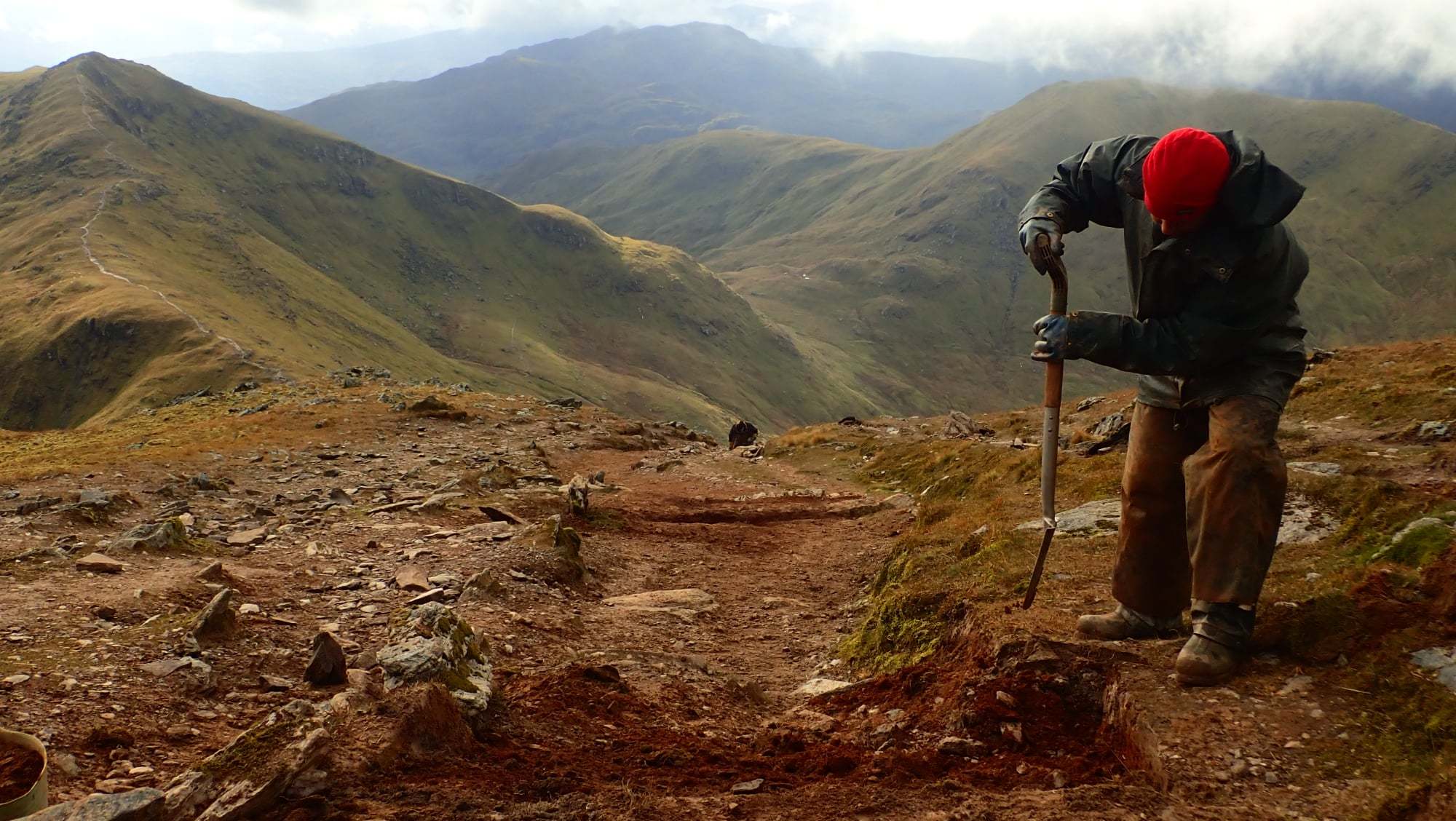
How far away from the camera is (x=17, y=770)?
4.62 metres

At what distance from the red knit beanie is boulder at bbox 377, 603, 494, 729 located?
20.1ft

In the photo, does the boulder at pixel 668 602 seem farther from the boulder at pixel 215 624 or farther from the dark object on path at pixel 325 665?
the boulder at pixel 215 624

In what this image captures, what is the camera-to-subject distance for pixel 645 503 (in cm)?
1972

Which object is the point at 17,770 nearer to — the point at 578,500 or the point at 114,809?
the point at 114,809

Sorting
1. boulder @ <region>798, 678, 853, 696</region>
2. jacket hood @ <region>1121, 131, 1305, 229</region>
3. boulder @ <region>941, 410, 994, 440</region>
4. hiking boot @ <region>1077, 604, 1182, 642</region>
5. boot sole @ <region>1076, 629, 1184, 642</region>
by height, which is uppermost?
jacket hood @ <region>1121, 131, 1305, 229</region>

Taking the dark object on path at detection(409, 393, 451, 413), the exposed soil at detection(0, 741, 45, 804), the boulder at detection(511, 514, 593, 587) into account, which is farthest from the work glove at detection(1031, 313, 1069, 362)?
the dark object on path at detection(409, 393, 451, 413)

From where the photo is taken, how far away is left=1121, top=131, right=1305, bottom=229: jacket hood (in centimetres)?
609

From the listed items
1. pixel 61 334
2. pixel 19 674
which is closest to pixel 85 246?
pixel 61 334

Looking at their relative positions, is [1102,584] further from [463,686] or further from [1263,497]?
[463,686]

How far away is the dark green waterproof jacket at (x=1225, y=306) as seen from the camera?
6223 mm

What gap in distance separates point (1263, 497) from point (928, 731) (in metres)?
2.90

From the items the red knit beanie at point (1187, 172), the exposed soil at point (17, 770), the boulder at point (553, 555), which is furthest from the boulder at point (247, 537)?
the red knit beanie at point (1187, 172)

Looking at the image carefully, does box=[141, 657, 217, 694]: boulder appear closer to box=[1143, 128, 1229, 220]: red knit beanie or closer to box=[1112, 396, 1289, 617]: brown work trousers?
box=[1112, 396, 1289, 617]: brown work trousers

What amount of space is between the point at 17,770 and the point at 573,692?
3.58 metres
